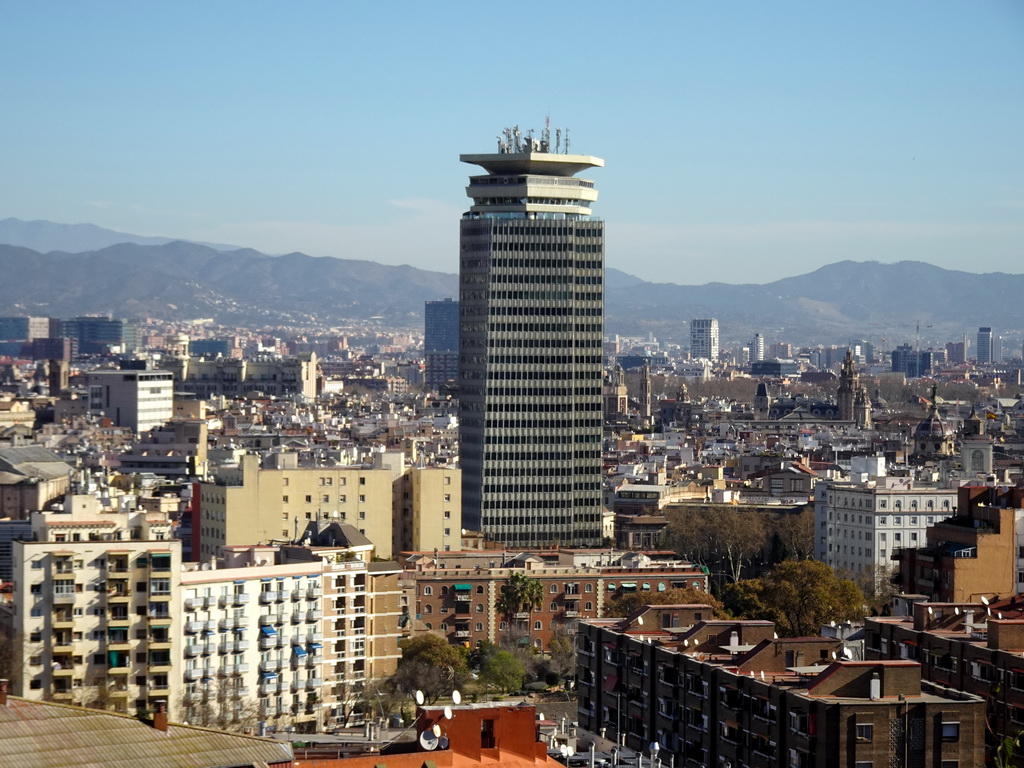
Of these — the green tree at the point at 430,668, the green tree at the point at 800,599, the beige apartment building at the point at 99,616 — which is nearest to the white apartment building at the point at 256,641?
the beige apartment building at the point at 99,616

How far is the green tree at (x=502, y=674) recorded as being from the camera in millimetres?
65125

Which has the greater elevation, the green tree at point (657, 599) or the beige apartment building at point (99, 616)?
the beige apartment building at point (99, 616)

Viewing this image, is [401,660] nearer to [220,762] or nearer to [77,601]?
[77,601]

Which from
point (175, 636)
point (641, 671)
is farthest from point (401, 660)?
point (641, 671)

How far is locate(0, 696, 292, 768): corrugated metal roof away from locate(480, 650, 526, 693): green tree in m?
38.0

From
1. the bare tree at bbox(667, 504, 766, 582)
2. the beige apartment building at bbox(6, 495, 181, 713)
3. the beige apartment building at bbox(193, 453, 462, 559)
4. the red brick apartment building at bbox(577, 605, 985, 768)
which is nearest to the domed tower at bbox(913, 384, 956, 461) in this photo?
the bare tree at bbox(667, 504, 766, 582)

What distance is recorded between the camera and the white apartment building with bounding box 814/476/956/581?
91.8m

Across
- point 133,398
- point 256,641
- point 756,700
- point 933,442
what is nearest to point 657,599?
point 256,641

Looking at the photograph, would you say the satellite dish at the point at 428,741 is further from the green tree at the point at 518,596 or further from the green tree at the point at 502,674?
the green tree at the point at 518,596

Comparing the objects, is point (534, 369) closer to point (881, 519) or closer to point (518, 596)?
point (881, 519)

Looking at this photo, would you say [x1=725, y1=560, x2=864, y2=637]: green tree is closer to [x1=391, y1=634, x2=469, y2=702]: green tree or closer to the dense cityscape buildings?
the dense cityscape buildings

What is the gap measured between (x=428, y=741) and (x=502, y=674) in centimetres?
3296

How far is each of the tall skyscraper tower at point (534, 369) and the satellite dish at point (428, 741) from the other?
2670 inches

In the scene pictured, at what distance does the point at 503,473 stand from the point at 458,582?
2590 centimetres
